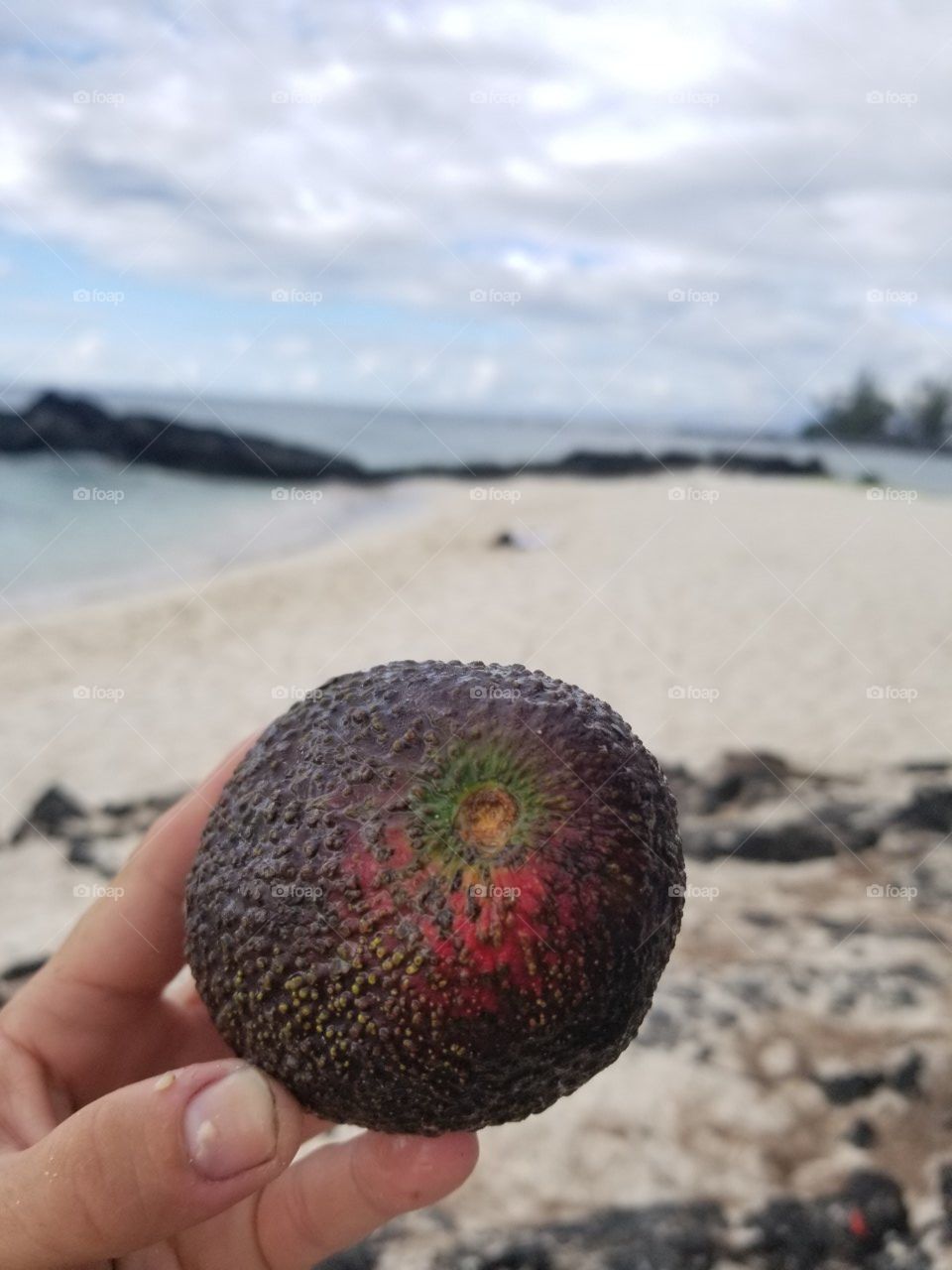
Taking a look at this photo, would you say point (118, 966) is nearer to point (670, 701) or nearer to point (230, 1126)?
point (230, 1126)

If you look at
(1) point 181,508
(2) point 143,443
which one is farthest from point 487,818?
(2) point 143,443

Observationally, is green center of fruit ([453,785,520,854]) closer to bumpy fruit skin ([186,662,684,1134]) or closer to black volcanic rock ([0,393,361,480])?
bumpy fruit skin ([186,662,684,1134])

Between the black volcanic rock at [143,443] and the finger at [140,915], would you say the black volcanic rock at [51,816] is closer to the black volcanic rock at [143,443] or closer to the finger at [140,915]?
the finger at [140,915]

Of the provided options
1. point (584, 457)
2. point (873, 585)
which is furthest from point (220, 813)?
point (584, 457)

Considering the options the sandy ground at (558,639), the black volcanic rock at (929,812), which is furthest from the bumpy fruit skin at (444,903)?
the sandy ground at (558,639)

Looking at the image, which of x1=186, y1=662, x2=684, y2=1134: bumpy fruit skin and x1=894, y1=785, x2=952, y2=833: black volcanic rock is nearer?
x1=186, y1=662, x2=684, y2=1134: bumpy fruit skin

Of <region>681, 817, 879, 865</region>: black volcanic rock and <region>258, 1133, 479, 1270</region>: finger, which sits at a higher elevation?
<region>258, 1133, 479, 1270</region>: finger

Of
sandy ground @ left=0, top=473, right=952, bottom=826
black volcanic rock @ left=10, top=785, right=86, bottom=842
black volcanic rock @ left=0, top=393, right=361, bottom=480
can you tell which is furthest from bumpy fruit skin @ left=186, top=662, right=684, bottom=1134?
Answer: black volcanic rock @ left=0, top=393, right=361, bottom=480
